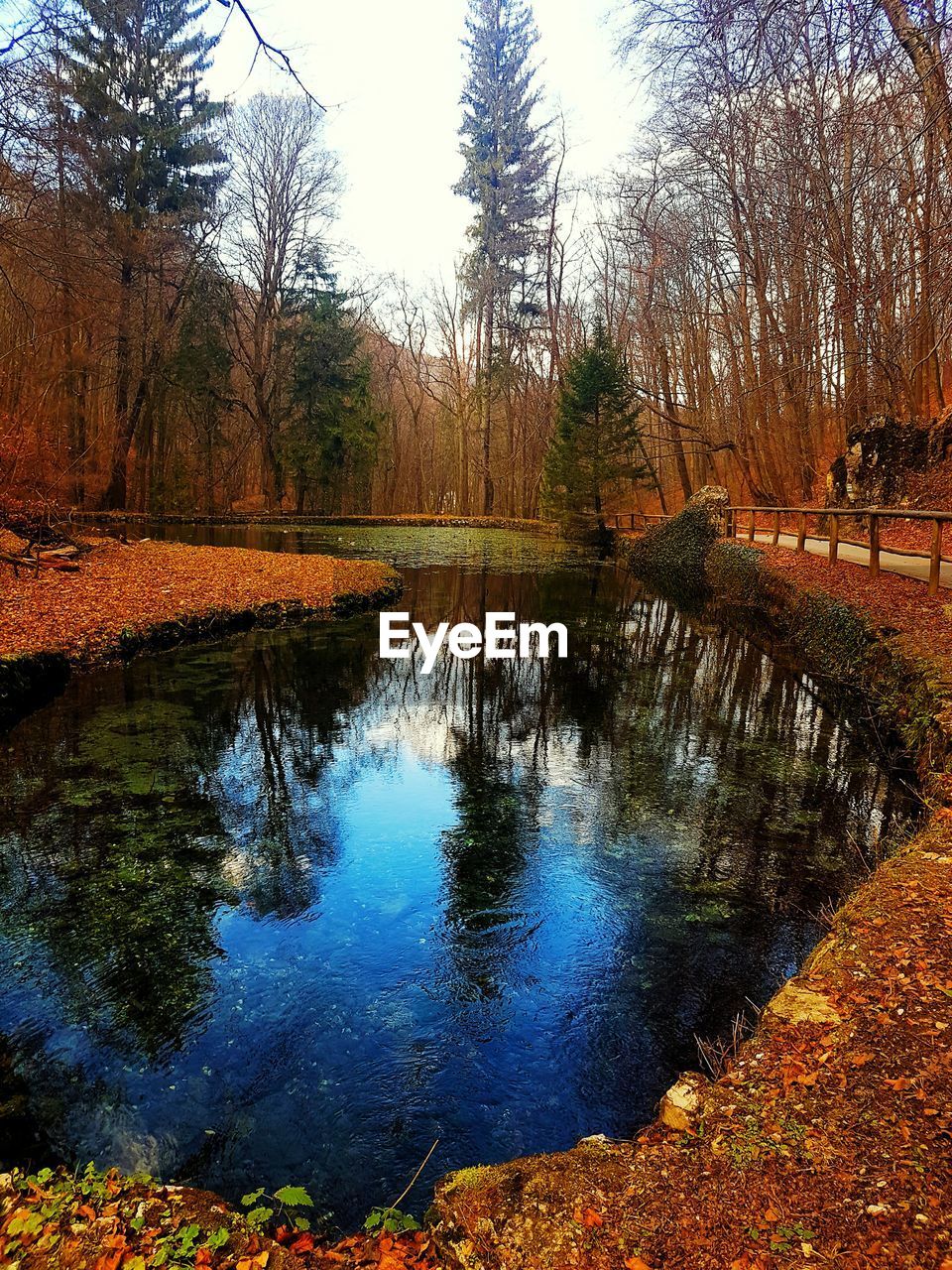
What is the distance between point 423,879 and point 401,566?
17.1m

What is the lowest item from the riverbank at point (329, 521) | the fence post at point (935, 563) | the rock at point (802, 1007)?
the rock at point (802, 1007)

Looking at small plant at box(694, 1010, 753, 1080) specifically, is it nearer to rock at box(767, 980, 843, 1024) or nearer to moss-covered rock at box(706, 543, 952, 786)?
rock at box(767, 980, 843, 1024)

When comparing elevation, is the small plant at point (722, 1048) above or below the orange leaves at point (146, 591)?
below

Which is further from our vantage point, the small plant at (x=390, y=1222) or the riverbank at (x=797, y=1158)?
the small plant at (x=390, y=1222)

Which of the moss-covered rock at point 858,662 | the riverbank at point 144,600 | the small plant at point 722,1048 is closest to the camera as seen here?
the small plant at point 722,1048

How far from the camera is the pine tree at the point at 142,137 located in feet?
84.0

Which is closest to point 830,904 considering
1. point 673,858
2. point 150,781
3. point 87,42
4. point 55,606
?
point 673,858

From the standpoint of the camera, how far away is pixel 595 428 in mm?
26906

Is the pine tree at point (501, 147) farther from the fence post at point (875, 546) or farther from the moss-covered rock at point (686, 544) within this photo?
the fence post at point (875, 546)

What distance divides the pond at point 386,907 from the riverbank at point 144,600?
0.58 meters

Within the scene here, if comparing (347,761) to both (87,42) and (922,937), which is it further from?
(87,42)

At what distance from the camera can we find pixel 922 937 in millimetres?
3143

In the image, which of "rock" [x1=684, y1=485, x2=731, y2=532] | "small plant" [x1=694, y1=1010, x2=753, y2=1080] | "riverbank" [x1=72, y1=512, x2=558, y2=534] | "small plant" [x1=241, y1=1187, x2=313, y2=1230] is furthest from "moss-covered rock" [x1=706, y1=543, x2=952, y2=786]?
"riverbank" [x1=72, y1=512, x2=558, y2=534]

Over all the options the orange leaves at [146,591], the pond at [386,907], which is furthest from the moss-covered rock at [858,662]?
the orange leaves at [146,591]
